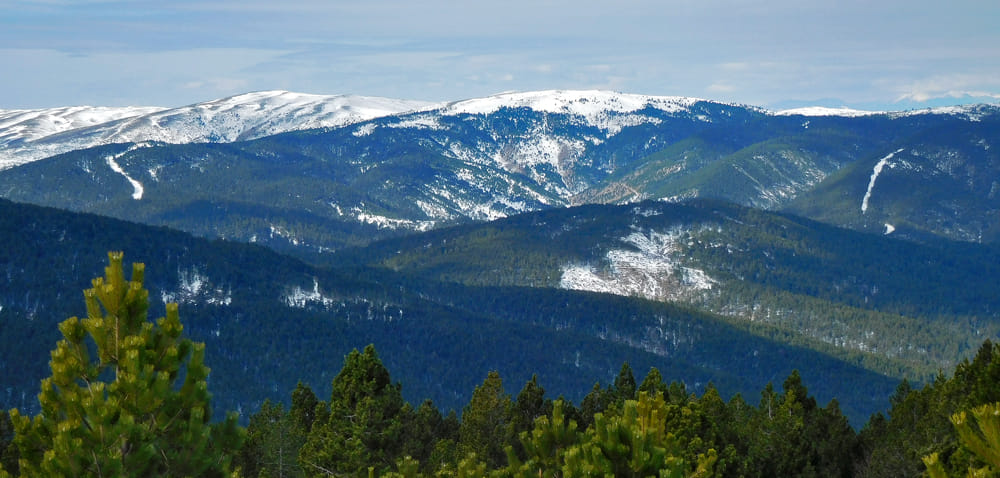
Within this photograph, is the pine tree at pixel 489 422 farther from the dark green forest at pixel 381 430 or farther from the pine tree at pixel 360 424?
the pine tree at pixel 360 424

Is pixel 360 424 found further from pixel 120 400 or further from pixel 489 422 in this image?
pixel 120 400

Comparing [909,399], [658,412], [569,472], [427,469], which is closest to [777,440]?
[909,399]

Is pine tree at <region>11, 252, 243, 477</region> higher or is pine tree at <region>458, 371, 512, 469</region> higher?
pine tree at <region>11, 252, 243, 477</region>

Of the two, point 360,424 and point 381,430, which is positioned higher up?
point 360,424

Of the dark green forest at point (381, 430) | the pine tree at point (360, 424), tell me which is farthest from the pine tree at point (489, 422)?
the pine tree at point (360, 424)

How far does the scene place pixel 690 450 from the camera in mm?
54875

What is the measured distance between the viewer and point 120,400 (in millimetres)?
24906

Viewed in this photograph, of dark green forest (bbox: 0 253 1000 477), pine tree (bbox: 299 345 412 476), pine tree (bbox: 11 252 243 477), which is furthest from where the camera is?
pine tree (bbox: 299 345 412 476)

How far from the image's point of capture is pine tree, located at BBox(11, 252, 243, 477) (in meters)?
24.1

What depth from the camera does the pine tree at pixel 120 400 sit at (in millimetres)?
24094

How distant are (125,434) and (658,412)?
20240 millimetres

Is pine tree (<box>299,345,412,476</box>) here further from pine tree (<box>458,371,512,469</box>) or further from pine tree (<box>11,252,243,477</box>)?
pine tree (<box>11,252,243,477</box>)

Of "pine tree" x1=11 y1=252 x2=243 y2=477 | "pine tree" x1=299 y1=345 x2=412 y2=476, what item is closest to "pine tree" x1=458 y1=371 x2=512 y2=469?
"pine tree" x1=299 y1=345 x2=412 y2=476

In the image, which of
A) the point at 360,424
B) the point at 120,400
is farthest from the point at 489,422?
the point at 120,400
